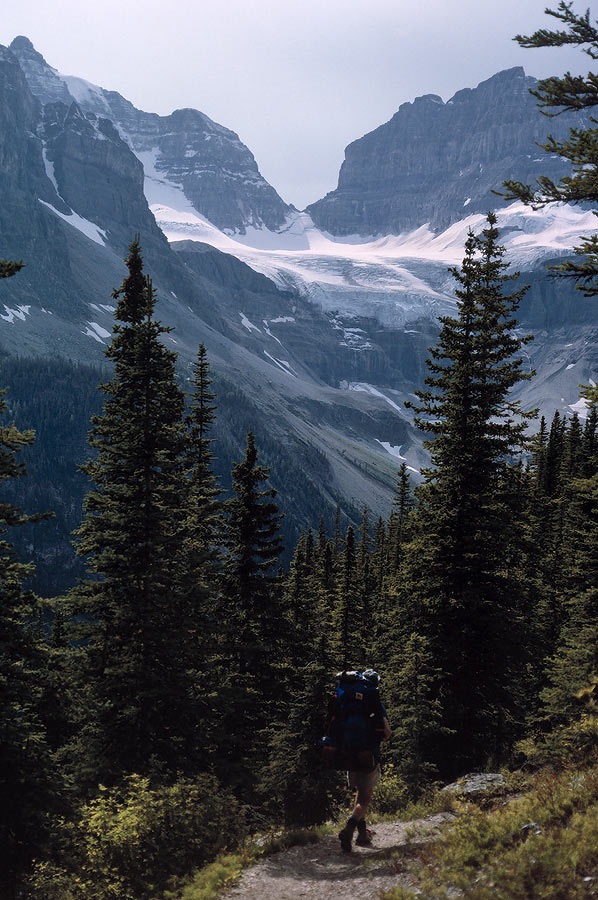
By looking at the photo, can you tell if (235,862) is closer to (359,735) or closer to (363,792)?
(363,792)

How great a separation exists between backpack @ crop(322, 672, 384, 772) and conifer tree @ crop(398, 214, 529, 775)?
284 inches

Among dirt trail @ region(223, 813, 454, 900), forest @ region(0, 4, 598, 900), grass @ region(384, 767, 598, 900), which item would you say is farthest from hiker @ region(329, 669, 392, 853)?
forest @ region(0, 4, 598, 900)

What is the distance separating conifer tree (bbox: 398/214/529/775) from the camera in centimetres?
1795

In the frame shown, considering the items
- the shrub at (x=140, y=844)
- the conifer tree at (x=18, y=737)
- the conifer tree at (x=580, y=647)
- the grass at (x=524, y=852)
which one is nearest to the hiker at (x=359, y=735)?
the grass at (x=524, y=852)

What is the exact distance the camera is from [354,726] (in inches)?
419

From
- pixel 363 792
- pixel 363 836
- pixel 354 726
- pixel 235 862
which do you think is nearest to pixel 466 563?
pixel 354 726

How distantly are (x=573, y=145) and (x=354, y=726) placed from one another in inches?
376

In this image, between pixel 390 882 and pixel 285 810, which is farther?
pixel 285 810

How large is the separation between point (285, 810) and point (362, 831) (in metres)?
10.9

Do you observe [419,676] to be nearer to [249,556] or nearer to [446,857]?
[249,556]

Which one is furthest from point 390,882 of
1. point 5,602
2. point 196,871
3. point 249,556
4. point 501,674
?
point 249,556

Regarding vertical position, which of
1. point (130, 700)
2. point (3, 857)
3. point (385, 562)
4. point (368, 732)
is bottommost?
point (385, 562)

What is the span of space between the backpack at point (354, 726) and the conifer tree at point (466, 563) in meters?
7.22

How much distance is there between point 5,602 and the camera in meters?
13.9
